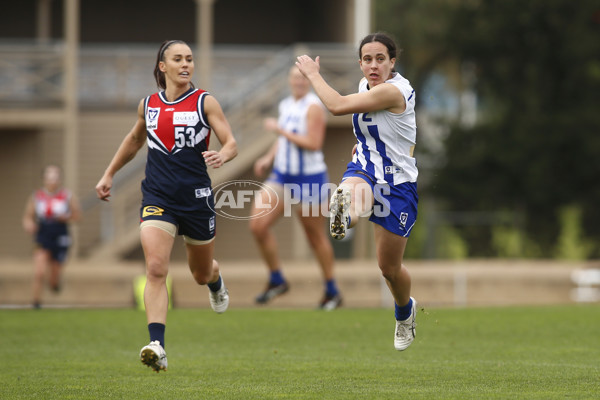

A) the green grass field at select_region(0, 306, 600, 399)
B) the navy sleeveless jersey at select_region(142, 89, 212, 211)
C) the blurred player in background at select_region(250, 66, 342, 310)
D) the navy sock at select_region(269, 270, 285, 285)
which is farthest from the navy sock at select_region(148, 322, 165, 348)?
the navy sock at select_region(269, 270, 285, 285)

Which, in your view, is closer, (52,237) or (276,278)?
(276,278)

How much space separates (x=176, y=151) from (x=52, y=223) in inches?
302

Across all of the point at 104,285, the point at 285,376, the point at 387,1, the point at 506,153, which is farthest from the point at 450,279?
the point at 387,1

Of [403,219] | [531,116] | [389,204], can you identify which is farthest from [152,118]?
[531,116]

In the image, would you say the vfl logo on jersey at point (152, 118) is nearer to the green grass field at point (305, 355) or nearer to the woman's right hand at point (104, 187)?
the woman's right hand at point (104, 187)

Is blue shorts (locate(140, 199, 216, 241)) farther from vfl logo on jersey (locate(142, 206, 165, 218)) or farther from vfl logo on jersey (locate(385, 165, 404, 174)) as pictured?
vfl logo on jersey (locate(385, 165, 404, 174))

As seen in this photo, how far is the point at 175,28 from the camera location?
23.1 m

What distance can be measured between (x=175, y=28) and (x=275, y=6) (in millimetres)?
2290

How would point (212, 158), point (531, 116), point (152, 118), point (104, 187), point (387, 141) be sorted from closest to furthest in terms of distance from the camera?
point (212, 158) < point (387, 141) < point (152, 118) < point (104, 187) < point (531, 116)

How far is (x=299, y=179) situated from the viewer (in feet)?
37.9

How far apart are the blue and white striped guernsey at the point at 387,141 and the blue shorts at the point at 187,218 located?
3.90 feet

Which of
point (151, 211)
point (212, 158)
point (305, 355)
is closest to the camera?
point (212, 158)

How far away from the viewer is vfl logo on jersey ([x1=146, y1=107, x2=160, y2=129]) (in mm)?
7242

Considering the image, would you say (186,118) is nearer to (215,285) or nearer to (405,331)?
(215,285)
